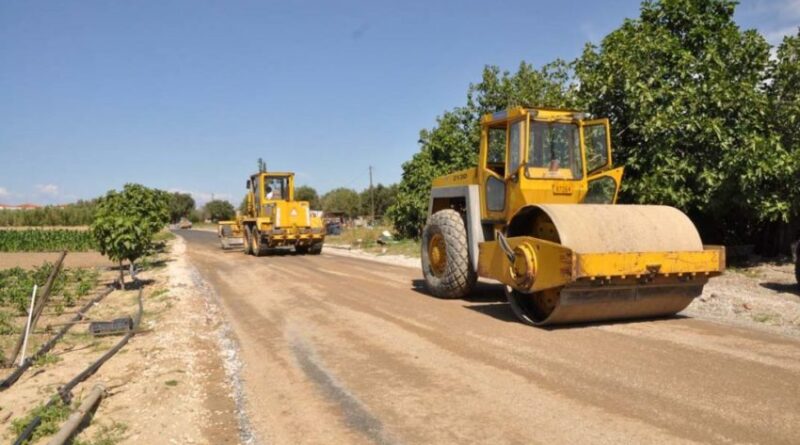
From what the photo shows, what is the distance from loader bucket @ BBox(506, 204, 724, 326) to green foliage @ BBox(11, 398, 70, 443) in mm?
4911

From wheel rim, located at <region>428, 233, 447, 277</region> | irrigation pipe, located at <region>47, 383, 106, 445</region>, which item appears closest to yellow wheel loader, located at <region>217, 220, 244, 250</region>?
wheel rim, located at <region>428, 233, 447, 277</region>

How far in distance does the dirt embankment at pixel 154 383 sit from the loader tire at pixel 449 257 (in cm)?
353

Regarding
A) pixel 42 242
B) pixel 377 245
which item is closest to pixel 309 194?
pixel 42 242

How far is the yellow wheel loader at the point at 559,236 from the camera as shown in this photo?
6.70 metres

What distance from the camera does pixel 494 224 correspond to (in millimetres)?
9164

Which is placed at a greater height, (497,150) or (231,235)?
(497,150)

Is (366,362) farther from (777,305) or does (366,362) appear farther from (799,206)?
(799,206)

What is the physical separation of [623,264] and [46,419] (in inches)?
224

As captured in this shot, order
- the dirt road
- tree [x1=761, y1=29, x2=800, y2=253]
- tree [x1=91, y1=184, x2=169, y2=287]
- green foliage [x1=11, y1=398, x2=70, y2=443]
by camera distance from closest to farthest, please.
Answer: the dirt road → green foliage [x1=11, y1=398, x2=70, y2=443] → tree [x1=761, y1=29, x2=800, y2=253] → tree [x1=91, y1=184, x2=169, y2=287]

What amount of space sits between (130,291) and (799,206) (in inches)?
582

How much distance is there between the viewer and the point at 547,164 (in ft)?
27.9

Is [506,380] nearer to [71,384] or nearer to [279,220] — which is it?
[71,384]

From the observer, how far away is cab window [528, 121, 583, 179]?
27.7 feet

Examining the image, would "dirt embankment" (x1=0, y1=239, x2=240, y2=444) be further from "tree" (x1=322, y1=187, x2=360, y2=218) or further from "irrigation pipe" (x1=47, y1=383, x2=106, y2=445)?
"tree" (x1=322, y1=187, x2=360, y2=218)
